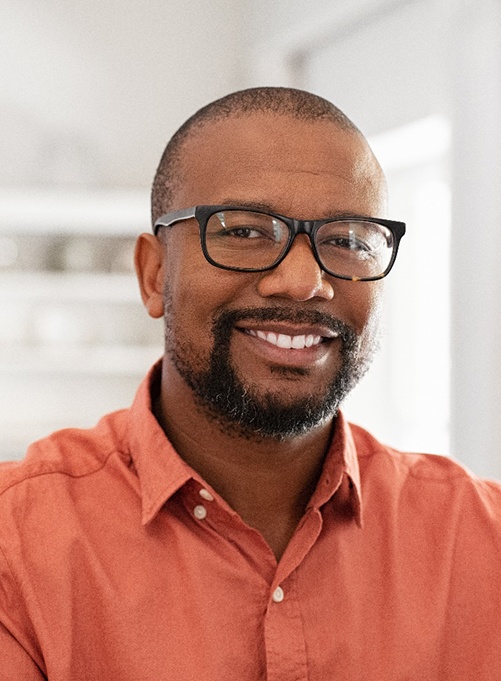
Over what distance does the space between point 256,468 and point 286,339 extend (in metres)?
0.21

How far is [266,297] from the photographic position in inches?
48.6

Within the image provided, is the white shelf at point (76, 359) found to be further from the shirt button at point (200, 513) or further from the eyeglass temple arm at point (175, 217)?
the shirt button at point (200, 513)

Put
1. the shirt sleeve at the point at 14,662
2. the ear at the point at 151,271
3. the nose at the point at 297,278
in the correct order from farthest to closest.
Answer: the ear at the point at 151,271 → the nose at the point at 297,278 → the shirt sleeve at the point at 14,662

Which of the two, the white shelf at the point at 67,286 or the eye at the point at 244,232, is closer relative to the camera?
the eye at the point at 244,232

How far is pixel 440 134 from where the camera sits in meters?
3.01

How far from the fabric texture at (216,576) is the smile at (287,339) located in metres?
0.17

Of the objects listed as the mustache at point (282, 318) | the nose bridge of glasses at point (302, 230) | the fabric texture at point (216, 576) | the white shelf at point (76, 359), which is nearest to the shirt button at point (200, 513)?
the fabric texture at point (216, 576)

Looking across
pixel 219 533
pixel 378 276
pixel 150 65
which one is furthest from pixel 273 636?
pixel 150 65

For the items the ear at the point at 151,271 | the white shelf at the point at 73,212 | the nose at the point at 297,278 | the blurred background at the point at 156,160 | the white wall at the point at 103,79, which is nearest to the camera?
the nose at the point at 297,278

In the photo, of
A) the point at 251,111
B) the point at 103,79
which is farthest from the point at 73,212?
the point at 251,111

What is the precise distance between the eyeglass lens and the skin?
2 centimetres

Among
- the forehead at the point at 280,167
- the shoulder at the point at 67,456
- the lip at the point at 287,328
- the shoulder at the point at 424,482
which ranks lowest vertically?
the shoulder at the point at 424,482

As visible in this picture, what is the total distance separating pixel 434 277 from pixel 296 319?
200 centimetres

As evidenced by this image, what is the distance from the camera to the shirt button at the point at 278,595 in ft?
3.94
